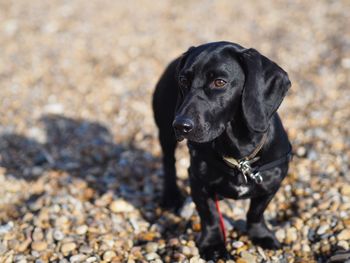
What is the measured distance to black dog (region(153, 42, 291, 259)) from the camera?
3.49m

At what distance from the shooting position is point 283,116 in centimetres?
684

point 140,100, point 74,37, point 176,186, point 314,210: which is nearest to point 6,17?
point 74,37

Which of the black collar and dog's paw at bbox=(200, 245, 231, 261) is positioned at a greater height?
the black collar

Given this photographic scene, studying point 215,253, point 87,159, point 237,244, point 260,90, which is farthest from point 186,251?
point 87,159

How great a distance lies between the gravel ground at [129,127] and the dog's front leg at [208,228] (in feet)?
0.33

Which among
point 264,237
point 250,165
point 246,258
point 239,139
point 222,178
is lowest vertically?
point 246,258

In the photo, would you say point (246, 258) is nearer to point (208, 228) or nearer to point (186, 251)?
point (208, 228)

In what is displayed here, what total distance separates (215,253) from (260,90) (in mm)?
1451

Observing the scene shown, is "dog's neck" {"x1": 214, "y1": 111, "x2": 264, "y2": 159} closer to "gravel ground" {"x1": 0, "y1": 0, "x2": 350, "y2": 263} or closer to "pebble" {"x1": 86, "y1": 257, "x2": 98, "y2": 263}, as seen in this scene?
A: "gravel ground" {"x1": 0, "y1": 0, "x2": 350, "y2": 263}

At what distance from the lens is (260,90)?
3494 mm

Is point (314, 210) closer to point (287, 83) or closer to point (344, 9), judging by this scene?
point (287, 83)

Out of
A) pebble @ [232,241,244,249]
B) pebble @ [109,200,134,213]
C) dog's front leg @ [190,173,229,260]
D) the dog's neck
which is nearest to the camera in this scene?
the dog's neck

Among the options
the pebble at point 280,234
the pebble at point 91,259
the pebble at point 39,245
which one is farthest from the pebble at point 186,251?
the pebble at point 39,245

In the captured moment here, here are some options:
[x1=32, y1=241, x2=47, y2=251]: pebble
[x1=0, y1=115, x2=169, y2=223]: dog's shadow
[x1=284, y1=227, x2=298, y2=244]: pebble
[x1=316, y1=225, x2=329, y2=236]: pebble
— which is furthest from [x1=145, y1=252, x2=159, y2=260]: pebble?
[x1=316, y1=225, x2=329, y2=236]: pebble
